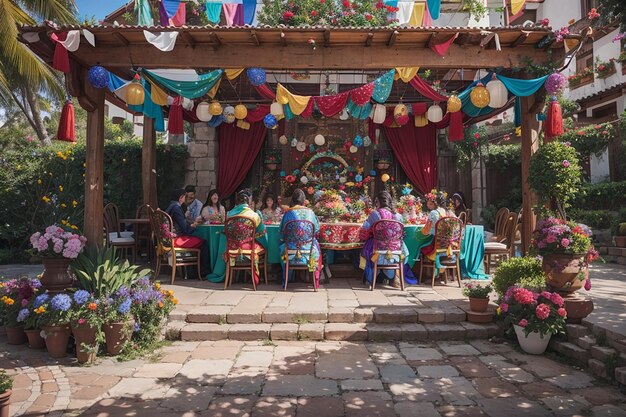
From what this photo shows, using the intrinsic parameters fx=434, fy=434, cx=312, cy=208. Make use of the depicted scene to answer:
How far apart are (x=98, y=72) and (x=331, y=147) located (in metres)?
6.26

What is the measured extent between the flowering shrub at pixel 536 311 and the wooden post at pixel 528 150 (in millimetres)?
1970

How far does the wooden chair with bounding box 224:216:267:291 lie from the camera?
5.92 meters

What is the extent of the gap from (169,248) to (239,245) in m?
1.14

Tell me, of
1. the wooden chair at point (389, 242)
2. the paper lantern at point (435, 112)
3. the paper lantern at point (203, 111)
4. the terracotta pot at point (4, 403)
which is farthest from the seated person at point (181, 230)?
the paper lantern at point (435, 112)

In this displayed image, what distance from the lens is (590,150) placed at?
10750 mm

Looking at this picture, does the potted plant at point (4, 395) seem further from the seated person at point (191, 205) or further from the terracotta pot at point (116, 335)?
the seated person at point (191, 205)

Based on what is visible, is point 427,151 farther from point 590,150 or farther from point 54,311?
point 54,311

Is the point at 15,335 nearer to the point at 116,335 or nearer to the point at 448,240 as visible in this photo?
the point at 116,335

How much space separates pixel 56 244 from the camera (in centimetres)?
409

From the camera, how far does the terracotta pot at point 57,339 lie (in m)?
3.76

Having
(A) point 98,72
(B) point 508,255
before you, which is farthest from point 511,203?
(A) point 98,72

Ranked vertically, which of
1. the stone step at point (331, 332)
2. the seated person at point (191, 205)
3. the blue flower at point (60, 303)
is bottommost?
the stone step at point (331, 332)

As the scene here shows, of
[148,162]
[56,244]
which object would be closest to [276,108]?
[148,162]

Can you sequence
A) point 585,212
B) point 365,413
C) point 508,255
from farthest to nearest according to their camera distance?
point 585,212, point 508,255, point 365,413
